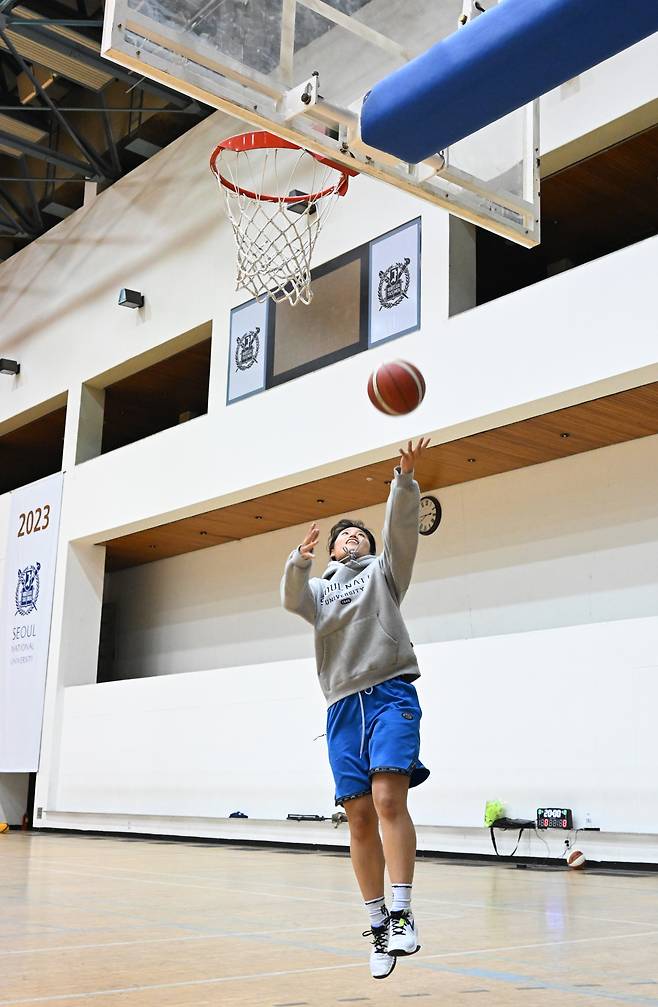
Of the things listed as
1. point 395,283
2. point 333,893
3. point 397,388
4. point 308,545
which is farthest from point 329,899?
point 395,283

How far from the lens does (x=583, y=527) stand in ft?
36.7

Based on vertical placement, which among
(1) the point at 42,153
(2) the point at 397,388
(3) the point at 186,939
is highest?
(1) the point at 42,153

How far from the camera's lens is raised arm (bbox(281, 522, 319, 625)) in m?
4.15

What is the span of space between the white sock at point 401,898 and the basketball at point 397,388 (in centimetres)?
187

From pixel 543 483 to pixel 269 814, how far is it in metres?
5.15

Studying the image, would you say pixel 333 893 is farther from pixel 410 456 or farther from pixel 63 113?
pixel 63 113

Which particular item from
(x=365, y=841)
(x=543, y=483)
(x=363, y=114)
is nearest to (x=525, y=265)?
(x=543, y=483)

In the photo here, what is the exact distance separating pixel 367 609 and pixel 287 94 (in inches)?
126

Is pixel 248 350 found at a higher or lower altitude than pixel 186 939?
higher

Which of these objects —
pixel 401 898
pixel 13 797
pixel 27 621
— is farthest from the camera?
pixel 13 797

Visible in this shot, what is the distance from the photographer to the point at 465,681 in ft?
35.5

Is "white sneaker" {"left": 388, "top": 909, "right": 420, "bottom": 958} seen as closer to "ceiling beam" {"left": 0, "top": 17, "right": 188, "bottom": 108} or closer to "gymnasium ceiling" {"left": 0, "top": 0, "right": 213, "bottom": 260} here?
"gymnasium ceiling" {"left": 0, "top": 0, "right": 213, "bottom": 260}

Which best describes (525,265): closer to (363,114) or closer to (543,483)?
(543,483)

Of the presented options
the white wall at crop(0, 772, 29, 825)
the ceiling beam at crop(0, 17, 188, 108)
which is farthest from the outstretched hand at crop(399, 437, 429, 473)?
the white wall at crop(0, 772, 29, 825)
